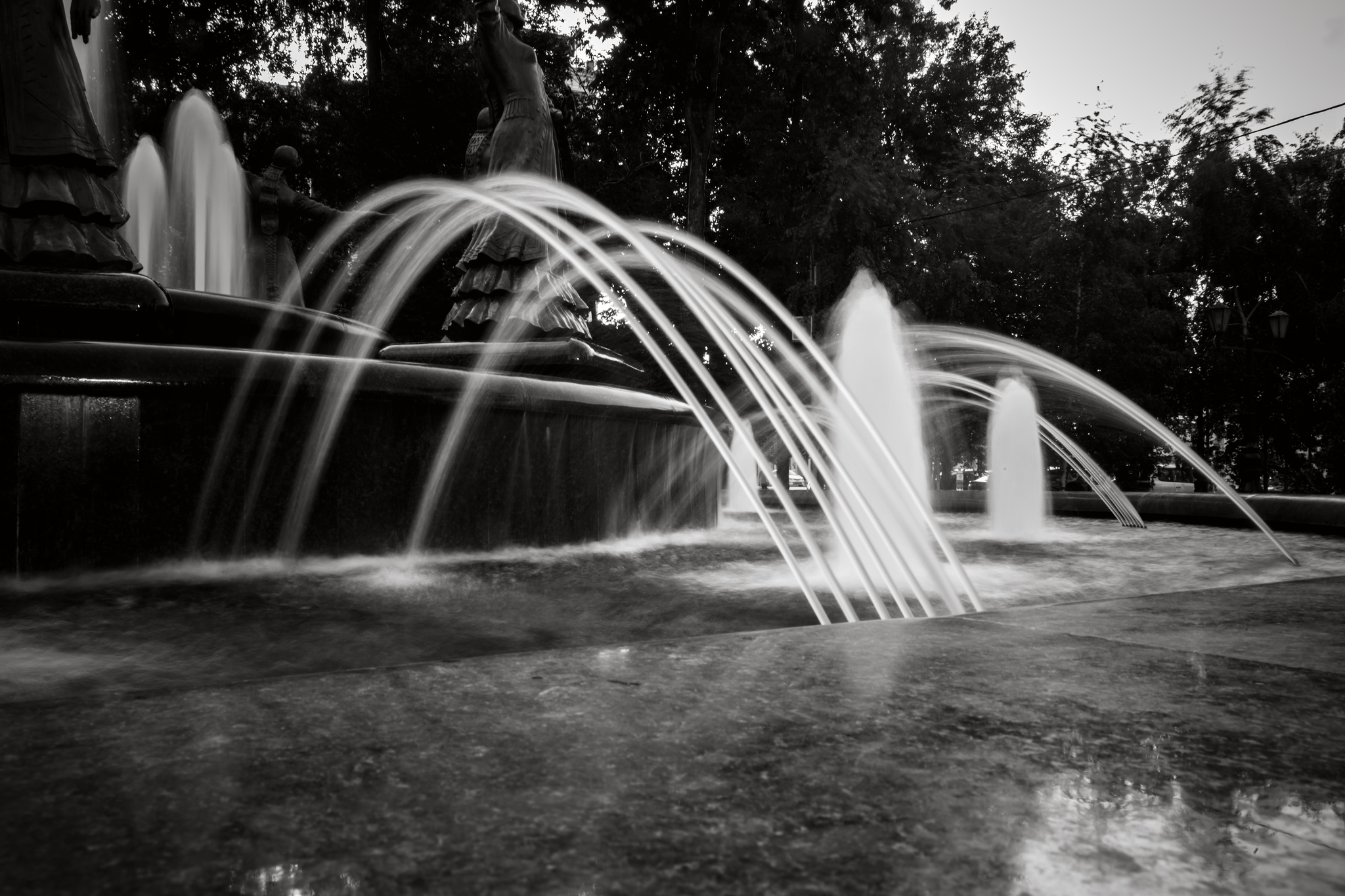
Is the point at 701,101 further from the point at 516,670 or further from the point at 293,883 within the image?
the point at 293,883

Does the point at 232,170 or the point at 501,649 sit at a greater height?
the point at 232,170

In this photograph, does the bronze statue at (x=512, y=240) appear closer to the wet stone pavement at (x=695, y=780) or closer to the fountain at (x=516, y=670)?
the fountain at (x=516, y=670)

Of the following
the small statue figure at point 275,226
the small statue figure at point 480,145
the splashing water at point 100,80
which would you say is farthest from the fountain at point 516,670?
the splashing water at point 100,80

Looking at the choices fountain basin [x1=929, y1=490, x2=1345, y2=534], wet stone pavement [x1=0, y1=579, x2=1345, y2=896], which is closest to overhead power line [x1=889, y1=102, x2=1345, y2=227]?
fountain basin [x1=929, y1=490, x2=1345, y2=534]

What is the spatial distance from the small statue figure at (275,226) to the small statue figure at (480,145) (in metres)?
2.13

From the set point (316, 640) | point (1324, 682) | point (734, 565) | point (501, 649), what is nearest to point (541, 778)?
point (1324, 682)

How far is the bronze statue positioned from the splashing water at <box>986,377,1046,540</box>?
171 inches

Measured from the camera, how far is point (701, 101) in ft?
71.0

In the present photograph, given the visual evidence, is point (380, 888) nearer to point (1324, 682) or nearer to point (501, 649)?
point (1324, 682)

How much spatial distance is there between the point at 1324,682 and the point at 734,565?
3813mm

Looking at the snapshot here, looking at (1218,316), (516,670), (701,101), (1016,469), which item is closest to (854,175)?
(701,101)

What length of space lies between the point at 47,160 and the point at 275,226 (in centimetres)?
574

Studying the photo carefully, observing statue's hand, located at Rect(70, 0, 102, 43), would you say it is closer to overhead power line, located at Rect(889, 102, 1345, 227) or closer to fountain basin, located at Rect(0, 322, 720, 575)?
fountain basin, located at Rect(0, 322, 720, 575)

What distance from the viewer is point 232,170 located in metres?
11.3
